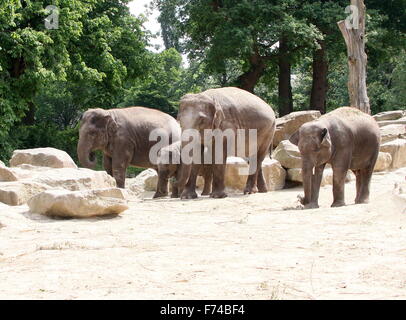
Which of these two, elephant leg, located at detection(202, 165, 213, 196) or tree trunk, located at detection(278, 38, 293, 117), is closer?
elephant leg, located at detection(202, 165, 213, 196)

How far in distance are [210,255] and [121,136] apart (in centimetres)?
787

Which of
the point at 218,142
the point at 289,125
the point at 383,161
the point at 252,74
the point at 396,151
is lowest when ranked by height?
the point at 383,161

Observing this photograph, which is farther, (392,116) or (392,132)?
(392,116)

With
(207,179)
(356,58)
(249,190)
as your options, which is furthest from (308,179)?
(356,58)

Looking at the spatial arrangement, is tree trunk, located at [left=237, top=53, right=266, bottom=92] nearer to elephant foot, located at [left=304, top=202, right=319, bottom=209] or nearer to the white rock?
the white rock

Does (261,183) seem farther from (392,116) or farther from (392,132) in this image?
(392,116)

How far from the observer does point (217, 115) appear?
1130 centimetres

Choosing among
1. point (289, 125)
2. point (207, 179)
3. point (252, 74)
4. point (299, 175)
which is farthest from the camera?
point (252, 74)

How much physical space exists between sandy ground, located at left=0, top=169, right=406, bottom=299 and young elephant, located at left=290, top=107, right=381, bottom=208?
116 cm

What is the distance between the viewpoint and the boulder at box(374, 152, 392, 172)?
14.9 m

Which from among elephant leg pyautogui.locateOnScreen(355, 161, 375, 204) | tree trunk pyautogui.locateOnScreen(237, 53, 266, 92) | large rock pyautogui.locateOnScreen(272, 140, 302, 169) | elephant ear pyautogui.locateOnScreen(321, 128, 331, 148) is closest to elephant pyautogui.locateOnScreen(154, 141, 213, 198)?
large rock pyautogui.locateOnScreen(272, 140, 302, 169)

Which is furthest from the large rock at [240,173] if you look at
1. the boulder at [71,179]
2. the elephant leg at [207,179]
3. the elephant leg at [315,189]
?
the boulder at [71,179]

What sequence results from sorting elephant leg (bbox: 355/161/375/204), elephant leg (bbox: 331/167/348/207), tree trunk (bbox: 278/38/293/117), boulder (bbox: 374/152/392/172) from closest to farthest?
elephant leg (bbox: 331/167/348/207), elephant leg (bbox: 355/161/375/204), boulder (bbox: 374/152/392/172), tree trunk (bbox: 278/38/293/117)

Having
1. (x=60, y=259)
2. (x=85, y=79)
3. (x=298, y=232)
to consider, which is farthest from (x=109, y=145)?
(x=85, y=79)
